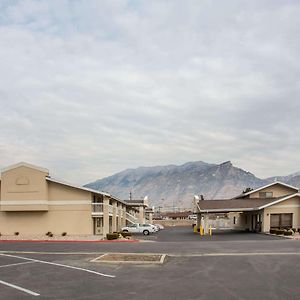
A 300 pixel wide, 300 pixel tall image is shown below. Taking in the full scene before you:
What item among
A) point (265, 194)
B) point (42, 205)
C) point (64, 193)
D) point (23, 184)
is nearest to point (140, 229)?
point (64, 193)

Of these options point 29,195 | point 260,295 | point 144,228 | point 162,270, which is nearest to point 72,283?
point 162,270

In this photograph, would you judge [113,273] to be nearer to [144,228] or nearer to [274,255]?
[274,255]

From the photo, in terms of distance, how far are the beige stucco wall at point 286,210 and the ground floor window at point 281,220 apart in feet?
1.21

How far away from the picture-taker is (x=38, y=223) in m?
43.0

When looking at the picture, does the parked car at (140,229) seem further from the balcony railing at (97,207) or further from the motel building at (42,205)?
the balcony railing at (97,207)

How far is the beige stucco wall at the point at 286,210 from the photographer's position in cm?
4866

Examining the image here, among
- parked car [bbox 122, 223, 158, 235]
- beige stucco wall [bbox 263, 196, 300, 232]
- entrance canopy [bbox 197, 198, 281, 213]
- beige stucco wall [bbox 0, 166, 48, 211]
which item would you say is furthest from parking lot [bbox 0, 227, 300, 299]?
parked car [bbox 122, 223, 158, 235]

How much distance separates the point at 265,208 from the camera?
162 feet

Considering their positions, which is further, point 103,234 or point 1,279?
point 103,234

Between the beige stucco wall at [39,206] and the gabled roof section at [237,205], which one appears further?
the gabled roof section at [237,205]

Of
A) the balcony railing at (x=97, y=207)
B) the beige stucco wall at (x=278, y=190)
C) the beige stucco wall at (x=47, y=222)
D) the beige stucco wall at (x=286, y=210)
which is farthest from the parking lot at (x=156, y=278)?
the beige stucco wall at (x=278, y=190)

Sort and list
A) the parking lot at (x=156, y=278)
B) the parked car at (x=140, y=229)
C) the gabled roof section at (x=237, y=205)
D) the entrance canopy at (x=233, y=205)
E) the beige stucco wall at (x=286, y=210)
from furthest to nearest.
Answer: the parked car at (x=140, y=229), the entrance canopy at (x=233, y=205), the gabled roof section at (x=237, y=205), the beige stucco wall at (x=286, y=210), the parking lot at (x=156, y=278)

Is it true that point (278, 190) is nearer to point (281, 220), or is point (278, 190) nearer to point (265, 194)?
point (265, 194)

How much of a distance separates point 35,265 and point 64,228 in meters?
24.7
